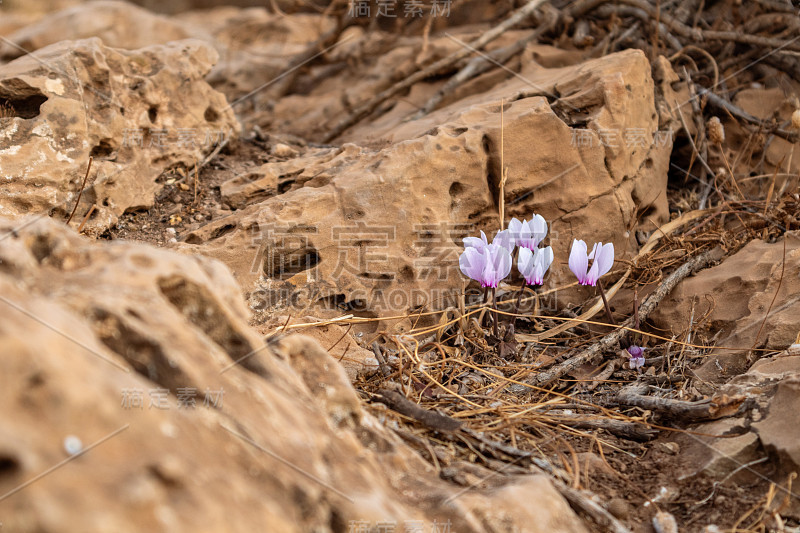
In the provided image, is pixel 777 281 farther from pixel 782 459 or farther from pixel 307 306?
pixel 307 306

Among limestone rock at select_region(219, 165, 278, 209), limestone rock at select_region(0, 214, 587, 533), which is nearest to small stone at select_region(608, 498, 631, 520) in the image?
limestone rock at select_region(0, 214, 587, 533)

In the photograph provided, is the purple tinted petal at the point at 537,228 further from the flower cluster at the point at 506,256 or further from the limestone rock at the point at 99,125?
the limestone rock at the point at 99,125

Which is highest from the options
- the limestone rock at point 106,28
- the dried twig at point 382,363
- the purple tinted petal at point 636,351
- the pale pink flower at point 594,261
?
the limestone rock at point 106,28

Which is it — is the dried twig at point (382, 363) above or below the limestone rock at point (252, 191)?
below

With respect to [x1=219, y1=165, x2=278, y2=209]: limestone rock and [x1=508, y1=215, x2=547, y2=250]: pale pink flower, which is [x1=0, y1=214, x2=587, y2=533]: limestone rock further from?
[x1=219, y1=165, x2=278, y2=209]: limestone rock

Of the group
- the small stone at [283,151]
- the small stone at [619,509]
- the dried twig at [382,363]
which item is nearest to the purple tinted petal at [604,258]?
the dried twig at [382,363]

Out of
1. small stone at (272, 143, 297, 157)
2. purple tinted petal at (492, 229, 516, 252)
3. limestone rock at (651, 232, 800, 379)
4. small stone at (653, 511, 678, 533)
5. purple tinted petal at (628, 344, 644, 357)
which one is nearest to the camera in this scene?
small stone at (653, 511, 678, 533)

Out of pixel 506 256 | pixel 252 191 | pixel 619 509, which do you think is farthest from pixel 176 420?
pixel 252 191

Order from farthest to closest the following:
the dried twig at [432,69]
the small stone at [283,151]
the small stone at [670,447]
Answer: the dried twig at [432,69]
the small stone at [283,151]
the small stone at [670,447]
